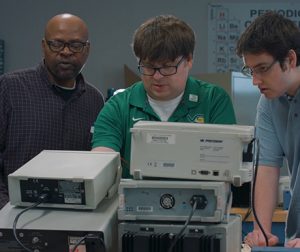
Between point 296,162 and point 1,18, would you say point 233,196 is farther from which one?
point 1,18

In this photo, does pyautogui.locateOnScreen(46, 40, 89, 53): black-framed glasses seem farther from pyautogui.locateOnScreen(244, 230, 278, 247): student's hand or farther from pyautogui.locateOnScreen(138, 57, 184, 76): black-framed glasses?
pyautogui.locateOnScreen(244, 230, 278, 247): student's hand

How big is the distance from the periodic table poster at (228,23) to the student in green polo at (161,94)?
235 centimetres

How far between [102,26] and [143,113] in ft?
8.21

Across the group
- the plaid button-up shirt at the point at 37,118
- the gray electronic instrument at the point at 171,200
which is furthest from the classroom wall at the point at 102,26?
the gray electronic instrument at the point at 171,200

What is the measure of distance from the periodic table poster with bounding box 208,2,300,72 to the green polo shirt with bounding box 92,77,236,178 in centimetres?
235

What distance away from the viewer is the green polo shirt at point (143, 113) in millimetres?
1410

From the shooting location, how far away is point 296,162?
1.57m

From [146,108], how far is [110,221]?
1.34ft

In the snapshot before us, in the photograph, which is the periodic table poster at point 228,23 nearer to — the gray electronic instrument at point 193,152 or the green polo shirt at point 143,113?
the green polo shirt at point 143,113

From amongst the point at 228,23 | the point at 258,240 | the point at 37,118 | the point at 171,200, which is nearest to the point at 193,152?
the point at 171,200

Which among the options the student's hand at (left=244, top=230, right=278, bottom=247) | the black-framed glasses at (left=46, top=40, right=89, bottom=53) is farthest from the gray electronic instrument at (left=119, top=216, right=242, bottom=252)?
the black-framed glasses at (left=46, top=40, right=89, bottom=53)

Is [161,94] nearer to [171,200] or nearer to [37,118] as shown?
[171,200]

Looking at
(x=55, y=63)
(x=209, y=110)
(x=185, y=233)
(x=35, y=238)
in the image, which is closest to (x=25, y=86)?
(x=55, y=63)

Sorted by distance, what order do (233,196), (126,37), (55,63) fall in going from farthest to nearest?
(126,37) → (55,63) → (233,196)
